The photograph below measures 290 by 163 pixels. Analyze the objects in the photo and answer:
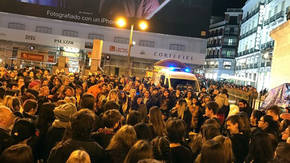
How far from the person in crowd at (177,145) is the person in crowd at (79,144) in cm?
101

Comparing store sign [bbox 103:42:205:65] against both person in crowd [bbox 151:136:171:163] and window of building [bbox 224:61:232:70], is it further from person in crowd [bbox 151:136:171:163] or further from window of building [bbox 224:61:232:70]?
person in crowd [bbox 151:136:171:163]

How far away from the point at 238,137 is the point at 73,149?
9.89 ft

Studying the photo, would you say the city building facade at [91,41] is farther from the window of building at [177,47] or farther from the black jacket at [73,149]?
the black jacket at [73,149]

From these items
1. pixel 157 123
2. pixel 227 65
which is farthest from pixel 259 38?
pixel 157 123

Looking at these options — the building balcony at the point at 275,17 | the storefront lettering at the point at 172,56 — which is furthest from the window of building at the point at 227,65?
the storefront lettering at the point at 172,56

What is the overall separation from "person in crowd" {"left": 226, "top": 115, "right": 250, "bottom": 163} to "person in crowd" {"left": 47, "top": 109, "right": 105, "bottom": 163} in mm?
2604

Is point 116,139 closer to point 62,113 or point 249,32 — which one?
point 62,113

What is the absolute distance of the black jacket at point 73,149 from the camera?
11.3 ft

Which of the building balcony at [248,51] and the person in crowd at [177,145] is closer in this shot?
the person in crowd at [177,145]

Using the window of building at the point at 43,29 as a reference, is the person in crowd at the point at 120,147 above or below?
below

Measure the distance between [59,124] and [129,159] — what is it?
6.34ft

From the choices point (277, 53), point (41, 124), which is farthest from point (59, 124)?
point (277, 53)

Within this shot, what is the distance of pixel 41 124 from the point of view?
16.1ft

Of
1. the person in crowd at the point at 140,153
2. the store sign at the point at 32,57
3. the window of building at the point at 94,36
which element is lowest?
the person in crowd at the point at 140,153
